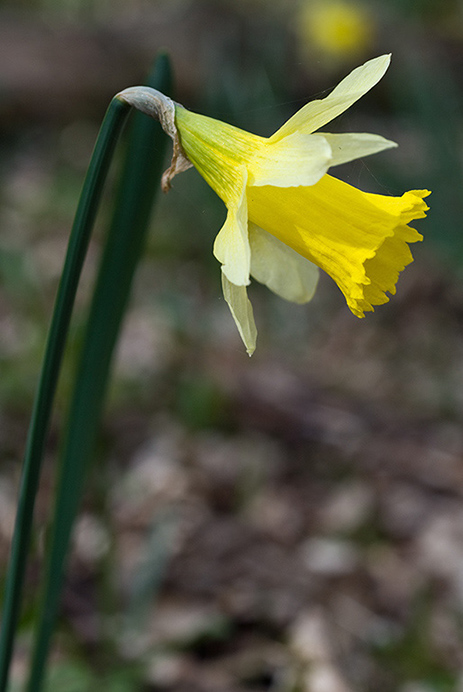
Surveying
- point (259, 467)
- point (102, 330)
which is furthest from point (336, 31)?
point (102, 330)

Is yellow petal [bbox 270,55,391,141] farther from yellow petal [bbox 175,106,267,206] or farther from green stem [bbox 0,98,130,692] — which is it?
green stem [bbox 0,98,130,692]

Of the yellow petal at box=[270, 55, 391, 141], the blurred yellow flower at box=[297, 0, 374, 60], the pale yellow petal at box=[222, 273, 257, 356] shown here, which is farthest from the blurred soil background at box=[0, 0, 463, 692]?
the blurred yellow flower at box=[297, 0, 374, 60]

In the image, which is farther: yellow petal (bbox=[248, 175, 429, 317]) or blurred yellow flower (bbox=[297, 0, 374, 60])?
blurred yellow flower (bbox=[297, 0, 374, 60])

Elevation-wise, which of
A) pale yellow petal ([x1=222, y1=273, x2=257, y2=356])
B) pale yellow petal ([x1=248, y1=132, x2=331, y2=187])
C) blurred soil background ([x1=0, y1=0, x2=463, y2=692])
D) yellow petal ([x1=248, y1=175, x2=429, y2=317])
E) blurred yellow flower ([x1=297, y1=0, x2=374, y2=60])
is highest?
blurred yellow flower ([x1=297, y1=0, x2=374, y2=60])

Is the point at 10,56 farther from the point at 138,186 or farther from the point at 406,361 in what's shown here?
the point at 138,186

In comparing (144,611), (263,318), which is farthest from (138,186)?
(263,318)

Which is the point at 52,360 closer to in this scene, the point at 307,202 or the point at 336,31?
the point at 307,202
